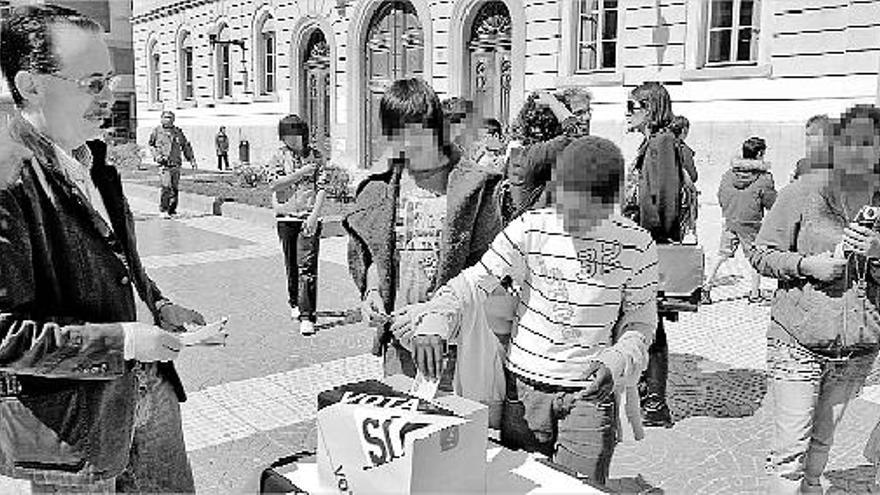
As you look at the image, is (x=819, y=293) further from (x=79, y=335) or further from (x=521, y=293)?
(x=79, y=335)

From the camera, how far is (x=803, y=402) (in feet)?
10.7

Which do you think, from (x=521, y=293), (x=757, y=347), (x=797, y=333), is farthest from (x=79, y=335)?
(x=757, y=347)

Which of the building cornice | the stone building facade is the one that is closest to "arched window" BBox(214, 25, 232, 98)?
the stone building facade

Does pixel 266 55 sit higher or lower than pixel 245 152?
higher

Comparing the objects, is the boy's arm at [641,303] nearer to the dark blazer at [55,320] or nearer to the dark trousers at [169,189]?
the dark blazer at [55,320]

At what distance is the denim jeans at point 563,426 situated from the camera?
264 centimetres

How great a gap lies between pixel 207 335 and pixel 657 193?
10.3ft

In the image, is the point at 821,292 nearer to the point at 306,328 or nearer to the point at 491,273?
the point at 491,273

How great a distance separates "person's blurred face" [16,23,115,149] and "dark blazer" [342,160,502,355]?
1190 millimetres

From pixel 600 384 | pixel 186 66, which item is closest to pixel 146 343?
pixel 600 384

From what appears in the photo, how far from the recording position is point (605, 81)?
637 inches

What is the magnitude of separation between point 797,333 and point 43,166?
272 cm

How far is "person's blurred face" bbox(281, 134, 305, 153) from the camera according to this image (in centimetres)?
722

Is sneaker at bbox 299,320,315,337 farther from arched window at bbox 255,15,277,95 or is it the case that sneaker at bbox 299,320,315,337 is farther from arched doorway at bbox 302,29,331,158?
arched window at bbox 255,15,277,95
